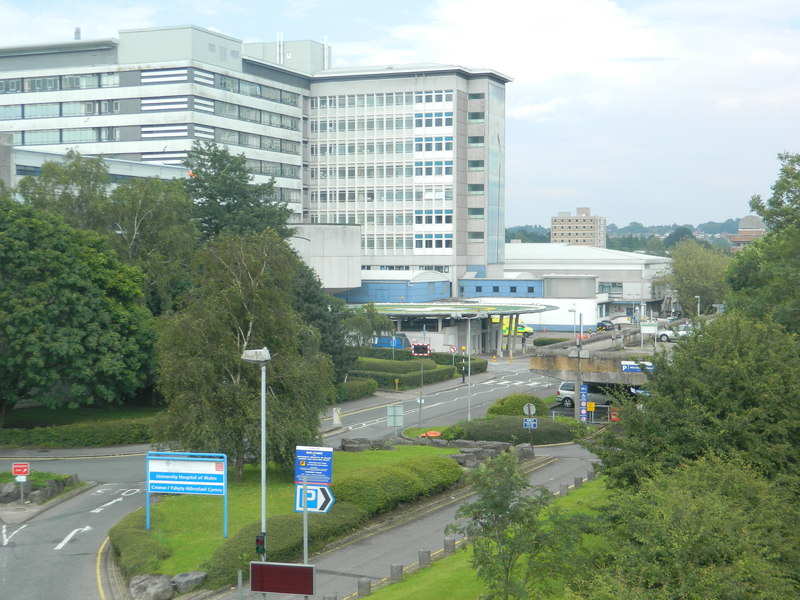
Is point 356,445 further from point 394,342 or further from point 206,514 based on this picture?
point 394,342

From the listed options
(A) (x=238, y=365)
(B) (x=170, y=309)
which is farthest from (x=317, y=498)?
(B) (x=170, y=309)

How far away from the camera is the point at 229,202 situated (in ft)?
261

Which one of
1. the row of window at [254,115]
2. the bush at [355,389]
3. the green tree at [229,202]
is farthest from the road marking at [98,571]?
the row of window at [254,115]

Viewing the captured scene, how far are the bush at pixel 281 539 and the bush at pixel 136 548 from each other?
1.93 meters

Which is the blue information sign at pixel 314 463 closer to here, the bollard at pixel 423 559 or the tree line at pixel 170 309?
the bollard at pixel 423 559

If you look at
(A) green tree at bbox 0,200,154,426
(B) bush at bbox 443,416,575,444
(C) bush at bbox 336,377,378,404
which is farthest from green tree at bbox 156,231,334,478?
(C) bush at bbox 336,377,378,404

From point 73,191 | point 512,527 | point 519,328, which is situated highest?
point 73,191

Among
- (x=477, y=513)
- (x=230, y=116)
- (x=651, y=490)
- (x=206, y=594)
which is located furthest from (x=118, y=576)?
(x=230, y=116)

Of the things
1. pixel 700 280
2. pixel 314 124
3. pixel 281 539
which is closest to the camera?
pixel 281 539

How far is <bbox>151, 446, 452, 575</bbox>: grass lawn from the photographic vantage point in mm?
30761

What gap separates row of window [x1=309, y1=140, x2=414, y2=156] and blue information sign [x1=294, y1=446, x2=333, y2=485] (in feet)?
354

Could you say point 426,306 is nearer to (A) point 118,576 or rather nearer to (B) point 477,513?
(A) point 118,576

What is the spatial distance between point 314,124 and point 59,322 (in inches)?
3488

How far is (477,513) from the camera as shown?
22672 mm
